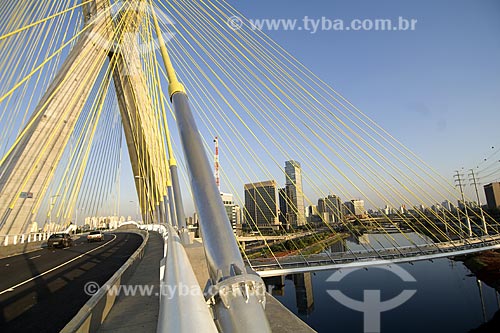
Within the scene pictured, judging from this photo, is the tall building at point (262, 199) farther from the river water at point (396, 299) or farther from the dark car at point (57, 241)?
the dark car at point (57, 241)

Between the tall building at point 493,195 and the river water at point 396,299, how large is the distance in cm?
4053

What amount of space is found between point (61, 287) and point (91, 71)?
881cm

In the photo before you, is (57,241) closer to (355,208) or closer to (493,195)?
(355,208)

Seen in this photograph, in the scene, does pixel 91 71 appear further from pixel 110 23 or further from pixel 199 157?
pixel 199 157

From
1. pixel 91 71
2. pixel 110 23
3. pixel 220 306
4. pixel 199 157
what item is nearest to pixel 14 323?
pixel 199 157

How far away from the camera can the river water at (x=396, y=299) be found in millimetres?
28609

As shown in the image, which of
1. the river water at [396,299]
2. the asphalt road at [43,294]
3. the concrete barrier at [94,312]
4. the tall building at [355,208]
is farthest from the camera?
the river water at [396,299]

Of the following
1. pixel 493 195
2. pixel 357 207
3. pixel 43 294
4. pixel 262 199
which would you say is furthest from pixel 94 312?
pixel 493 195

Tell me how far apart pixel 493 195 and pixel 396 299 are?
61013 mm

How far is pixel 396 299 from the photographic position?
34.1m

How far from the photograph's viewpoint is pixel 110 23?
13391mm

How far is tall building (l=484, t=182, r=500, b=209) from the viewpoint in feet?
245

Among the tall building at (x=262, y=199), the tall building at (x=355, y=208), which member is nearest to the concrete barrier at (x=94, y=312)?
the tall building at (x=262, y=199)

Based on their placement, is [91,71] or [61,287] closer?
[61,287]
